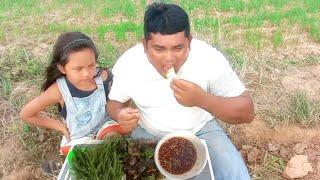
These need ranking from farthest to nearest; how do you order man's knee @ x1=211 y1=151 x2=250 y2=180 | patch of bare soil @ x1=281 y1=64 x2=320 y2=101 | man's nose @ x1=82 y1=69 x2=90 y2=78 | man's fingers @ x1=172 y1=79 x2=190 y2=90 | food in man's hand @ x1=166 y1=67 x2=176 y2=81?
patch of bare soil @ x1=281 y1=64 x2=320 y2=101
man's nose @ x1=82 y1=69 x2=90 y2=78
man's knee @ x1=211 y1=151 x2=250 y2=180
food in man's hand @ x1=166 y1=67 x2=176 y2=81
man's fingers @ x1=172 y1=79 x2=190 y2=90

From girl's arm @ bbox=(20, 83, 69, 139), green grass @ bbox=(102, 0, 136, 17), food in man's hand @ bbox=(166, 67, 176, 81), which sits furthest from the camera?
green grass @ bbox=(102, 0, 136, 17)

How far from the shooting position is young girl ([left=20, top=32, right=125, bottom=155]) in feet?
8.34

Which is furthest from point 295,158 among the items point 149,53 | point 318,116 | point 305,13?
point 305,13

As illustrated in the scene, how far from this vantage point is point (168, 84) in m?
2.31

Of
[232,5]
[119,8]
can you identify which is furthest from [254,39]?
[119,8]

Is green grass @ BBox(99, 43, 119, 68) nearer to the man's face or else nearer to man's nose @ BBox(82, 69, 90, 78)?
man's nose @ BBox(82, 69, 90, 78)

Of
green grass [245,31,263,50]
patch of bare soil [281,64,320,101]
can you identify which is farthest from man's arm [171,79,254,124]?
green grass [245,31,263,50]

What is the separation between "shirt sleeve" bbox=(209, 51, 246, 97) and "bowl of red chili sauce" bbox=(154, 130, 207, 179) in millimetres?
336

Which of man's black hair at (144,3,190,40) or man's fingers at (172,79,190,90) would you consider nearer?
man's fingers at (172,79,190,90)

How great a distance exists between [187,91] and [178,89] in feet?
0.13

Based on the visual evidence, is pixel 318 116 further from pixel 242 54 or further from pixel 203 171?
pixel 203 171

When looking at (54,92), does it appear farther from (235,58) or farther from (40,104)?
(235,58)

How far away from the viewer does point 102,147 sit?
2.13 meters

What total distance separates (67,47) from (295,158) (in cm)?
174
